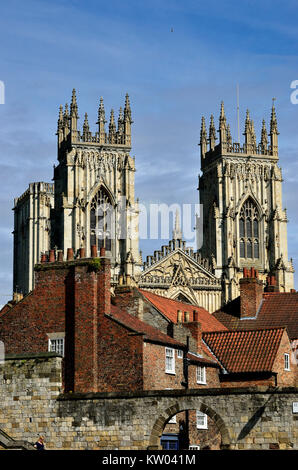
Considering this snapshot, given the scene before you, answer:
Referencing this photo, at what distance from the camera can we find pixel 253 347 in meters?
42.4

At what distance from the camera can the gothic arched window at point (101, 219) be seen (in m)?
87.9

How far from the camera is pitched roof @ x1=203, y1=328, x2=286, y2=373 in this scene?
41.5m

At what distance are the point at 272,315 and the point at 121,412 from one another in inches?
830

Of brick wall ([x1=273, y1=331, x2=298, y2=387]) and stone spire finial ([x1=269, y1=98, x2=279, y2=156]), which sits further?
stone spire finial ([x1=269, y1=98, x2=279, y2=156])

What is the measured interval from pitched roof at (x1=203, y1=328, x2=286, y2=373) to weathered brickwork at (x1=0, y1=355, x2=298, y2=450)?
10989 millimetres

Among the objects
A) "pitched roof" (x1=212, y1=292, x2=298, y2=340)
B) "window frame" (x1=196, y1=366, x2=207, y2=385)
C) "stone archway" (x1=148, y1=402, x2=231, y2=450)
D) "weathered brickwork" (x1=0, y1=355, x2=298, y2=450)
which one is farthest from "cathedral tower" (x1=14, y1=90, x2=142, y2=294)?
"stone archway" (x1=148, y1=402, x2=231, y2=450)

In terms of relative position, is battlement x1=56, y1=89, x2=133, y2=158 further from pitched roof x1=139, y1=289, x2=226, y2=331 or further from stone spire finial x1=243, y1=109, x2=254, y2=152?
pitched roof x1=139, y1=289, x2=226, y2=331

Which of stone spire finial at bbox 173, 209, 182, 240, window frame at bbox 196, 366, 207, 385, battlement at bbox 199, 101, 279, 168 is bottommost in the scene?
window frame at bbox 196, 366, 207, 385

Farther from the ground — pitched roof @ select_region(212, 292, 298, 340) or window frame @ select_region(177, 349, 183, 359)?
pitched roof @ select_region(212, 292, 298, 340)

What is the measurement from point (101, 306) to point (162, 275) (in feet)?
160

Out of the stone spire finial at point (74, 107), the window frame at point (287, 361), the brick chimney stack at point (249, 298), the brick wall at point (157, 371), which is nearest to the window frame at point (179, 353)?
the brick wall at point (157, 371)

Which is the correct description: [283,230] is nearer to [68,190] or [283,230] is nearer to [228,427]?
[68,190]

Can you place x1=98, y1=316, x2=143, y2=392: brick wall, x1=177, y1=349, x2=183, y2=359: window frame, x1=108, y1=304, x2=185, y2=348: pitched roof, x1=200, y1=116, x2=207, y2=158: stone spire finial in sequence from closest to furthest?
x1=98, y1=316, x2=143, y2=392: brick wall, x1=108, y1=304, x2=185, y2=348: pitched roof, x1=177, y1=349, x2=183, y2=359: window frame, x1=200, y1=116, x2=207, y2=158: stone spire finial

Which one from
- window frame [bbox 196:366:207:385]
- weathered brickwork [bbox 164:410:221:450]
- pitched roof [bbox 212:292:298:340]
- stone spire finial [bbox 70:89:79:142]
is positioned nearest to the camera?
weathered brickwork [bbox 164:410:221:450]
